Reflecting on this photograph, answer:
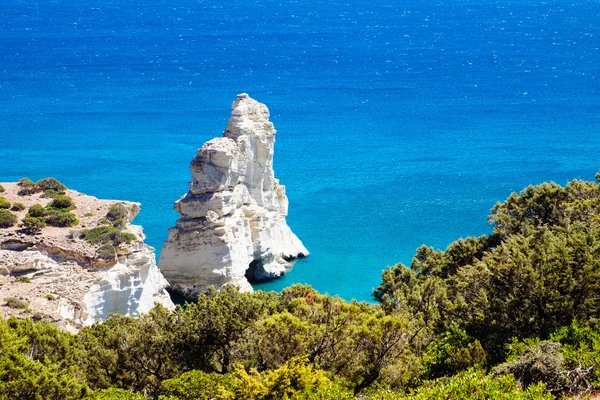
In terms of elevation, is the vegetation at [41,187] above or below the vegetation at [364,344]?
above

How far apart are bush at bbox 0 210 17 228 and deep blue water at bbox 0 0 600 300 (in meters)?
15.5

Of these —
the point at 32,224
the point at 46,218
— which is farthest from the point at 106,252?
the point at 46,218

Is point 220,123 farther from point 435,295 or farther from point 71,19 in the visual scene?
point 71,19

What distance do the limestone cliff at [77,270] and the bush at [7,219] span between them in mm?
237

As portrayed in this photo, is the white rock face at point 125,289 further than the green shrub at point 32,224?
No

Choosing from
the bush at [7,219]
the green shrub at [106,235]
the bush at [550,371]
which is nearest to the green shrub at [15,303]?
the green shrub at [106,235]

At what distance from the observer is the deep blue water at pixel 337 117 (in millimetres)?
54500

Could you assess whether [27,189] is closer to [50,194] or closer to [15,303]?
[50,194]

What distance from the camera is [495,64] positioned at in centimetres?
11269

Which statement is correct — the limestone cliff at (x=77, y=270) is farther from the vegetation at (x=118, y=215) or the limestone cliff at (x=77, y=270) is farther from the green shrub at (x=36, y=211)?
the green shrub at (x=36, y=211)

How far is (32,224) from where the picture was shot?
105 feet

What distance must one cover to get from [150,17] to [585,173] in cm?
13891

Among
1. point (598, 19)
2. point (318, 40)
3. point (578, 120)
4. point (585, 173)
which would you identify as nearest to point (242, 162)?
point (585, 173)

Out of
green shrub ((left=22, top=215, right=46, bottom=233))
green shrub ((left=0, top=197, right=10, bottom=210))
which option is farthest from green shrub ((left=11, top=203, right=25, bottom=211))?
green shrub ((left=22, top=215, right=46, bottom=233))
